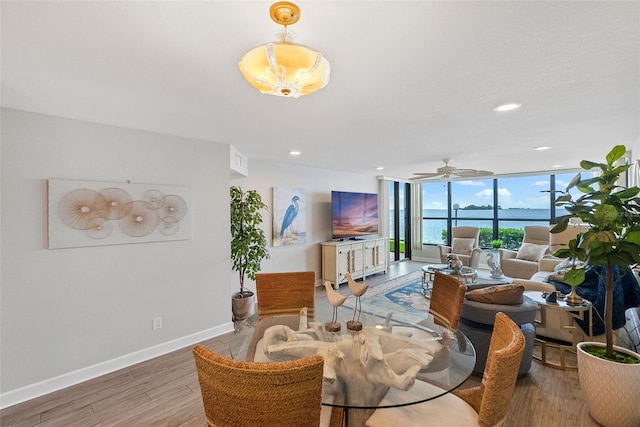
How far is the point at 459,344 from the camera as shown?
1.79 metres

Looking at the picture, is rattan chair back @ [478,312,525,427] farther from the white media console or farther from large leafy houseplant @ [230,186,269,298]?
the white media console

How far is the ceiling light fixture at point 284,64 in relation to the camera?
1113 millimetres

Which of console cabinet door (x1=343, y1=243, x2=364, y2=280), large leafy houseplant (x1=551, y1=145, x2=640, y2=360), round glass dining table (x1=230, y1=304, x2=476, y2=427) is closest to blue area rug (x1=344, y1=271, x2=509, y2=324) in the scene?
console cabinet door (x1=343, y1=243, x2=364, y2=280)

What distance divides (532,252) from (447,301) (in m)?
4.31

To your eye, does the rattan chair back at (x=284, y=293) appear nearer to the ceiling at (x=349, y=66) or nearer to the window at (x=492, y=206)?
the ceiling at (x=349, y=66)

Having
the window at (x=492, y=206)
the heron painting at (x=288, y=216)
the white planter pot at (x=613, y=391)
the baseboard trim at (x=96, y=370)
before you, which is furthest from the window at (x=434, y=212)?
the baseboard trim at (x=96, y=370)

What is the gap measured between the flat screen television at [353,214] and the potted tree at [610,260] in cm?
382

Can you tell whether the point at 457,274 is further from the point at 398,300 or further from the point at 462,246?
the point at 462,246

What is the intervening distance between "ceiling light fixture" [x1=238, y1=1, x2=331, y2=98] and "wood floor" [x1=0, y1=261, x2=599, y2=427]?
2.26 metres

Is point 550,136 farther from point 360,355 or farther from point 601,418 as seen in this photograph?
point 360,355

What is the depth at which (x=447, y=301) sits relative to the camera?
227 centimetres

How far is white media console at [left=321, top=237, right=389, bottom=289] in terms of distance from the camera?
526 centimetres

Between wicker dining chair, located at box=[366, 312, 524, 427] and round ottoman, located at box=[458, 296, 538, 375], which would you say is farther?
round ottoman, located at box=[458, 296, 538, 375]

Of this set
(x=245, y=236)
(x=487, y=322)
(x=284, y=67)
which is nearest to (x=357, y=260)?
(x=245, y=236)
